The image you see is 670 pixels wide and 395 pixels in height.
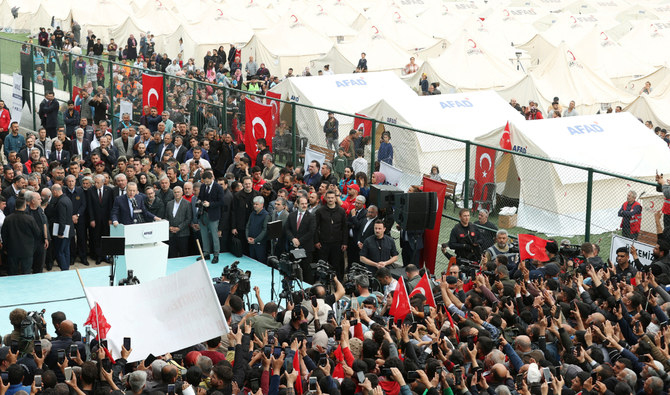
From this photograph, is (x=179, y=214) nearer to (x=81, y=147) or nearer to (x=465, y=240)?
(x=465, y=240)

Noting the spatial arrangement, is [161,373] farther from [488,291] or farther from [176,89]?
[176,89]

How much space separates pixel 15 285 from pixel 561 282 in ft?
27.6

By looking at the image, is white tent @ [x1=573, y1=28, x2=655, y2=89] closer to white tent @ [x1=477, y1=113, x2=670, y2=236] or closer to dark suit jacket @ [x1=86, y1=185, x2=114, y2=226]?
white tent @ [x1=477, y1=113, x2=670, y2=236]

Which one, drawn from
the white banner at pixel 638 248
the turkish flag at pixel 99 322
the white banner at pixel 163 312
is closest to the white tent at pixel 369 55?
the white banner at pixel 638 248

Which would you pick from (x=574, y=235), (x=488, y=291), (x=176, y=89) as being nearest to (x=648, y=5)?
(x=176, y=89)

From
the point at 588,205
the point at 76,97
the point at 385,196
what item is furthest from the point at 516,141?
the point at 76,97

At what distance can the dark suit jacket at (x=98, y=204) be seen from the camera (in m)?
16.8

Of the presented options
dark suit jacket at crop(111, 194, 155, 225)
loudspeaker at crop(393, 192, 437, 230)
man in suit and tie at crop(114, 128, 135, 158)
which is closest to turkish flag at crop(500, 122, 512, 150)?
loudspeaker at crop(393, 192, 437, 230)

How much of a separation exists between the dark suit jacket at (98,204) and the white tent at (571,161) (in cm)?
661

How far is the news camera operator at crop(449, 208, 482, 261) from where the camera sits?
1491 centimetres

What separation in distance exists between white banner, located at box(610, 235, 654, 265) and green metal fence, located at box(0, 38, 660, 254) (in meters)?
0.36

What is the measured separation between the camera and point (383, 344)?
9.56m

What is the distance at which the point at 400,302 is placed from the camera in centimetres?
1111

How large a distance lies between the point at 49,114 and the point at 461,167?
10.9 meters
